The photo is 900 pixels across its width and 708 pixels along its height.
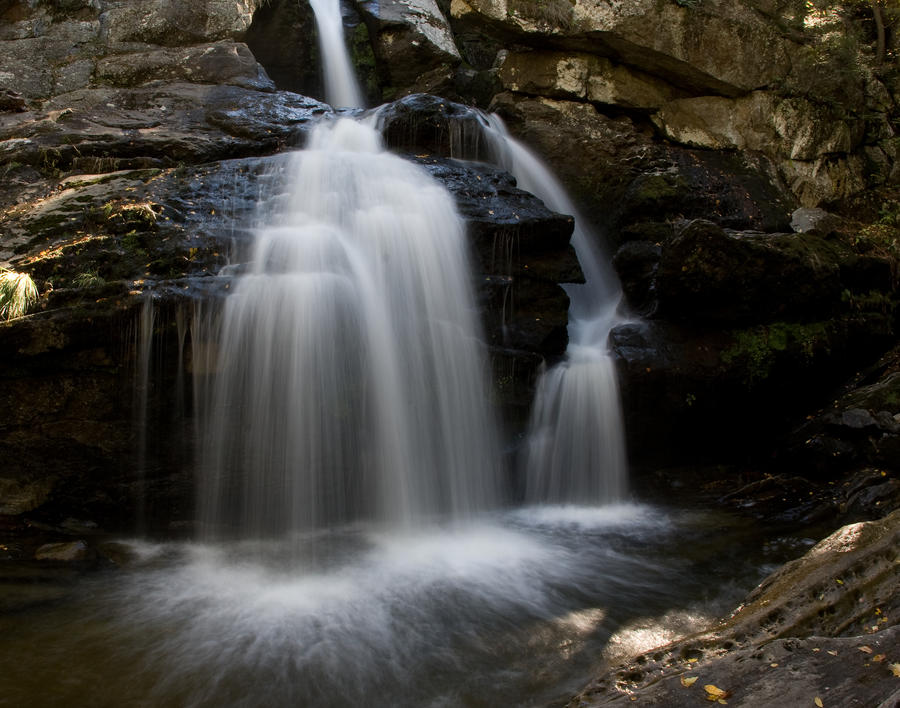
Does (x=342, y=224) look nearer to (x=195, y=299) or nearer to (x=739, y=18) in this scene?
(x=195, y=299)

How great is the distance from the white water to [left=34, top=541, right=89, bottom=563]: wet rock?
10.8 meters

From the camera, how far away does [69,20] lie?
1118 centimetres

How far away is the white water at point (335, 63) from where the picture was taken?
1342cm


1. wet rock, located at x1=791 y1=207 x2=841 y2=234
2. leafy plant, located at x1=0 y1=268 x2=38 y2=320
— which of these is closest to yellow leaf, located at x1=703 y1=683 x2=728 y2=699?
→ leafy plant, located at x1=0 y1=268 x2=38 y2=320

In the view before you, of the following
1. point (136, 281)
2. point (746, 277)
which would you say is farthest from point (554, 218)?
point (136, 281)

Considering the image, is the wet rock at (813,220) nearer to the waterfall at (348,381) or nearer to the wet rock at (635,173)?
the wet rock at (635,173)

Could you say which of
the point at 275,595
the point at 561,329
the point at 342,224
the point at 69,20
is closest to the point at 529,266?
the point at 561,329

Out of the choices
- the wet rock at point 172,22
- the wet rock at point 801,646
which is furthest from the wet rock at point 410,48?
the wet rock at point 801,646

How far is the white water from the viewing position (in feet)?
44.0

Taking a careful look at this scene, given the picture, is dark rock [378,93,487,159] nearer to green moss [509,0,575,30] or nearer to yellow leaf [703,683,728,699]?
green moss [509,0,575,30]

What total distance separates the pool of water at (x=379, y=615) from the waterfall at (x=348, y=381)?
1.42 ft

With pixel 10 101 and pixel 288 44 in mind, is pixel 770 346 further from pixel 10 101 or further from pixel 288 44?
pixel 10 101

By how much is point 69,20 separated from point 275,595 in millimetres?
11876

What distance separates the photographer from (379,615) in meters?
4.38
